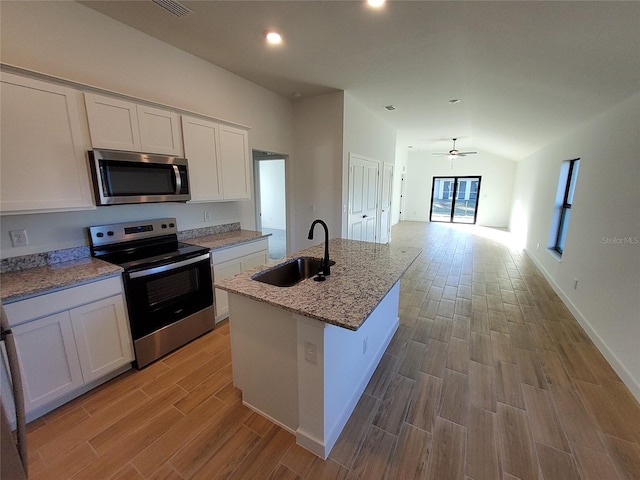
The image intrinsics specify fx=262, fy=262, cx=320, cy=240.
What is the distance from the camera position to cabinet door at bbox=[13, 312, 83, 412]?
164cm

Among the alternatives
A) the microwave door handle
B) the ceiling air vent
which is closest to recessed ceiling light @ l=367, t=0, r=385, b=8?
the ceiling air vent

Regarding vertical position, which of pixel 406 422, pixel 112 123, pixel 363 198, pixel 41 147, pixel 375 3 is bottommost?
pixel 406 422

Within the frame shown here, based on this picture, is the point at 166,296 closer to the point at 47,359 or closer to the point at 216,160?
the point at 47,359

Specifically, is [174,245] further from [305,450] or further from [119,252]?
[305,450]

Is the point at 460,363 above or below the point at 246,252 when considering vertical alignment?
below

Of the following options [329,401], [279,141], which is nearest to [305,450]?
[329,401]

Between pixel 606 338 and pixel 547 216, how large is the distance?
3.18m

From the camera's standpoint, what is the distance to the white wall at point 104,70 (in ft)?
6.23

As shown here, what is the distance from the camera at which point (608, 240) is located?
2637 millimetres

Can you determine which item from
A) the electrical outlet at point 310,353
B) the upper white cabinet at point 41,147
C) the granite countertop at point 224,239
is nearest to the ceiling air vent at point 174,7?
the upper white cabinet at point 41,147

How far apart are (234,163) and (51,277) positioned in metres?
1.98

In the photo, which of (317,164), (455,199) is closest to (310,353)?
(317,164)

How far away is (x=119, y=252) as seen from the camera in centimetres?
238

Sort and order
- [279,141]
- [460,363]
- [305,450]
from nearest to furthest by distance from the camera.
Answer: [305,450]
[460,363]
[279,141]
